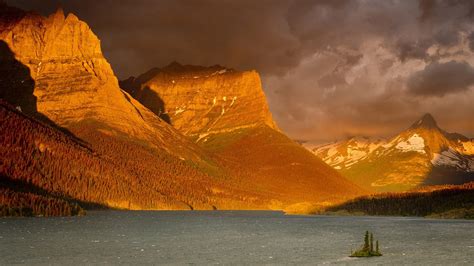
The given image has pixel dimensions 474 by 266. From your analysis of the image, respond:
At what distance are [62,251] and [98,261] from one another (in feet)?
76.7

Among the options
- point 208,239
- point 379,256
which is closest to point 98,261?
point 379,256

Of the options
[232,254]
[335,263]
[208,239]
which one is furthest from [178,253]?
[208,239]

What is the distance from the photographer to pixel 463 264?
386 feet

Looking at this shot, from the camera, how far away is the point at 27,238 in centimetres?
17312

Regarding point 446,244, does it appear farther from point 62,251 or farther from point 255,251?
point 62,251

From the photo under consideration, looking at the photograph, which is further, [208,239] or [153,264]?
[208,239]

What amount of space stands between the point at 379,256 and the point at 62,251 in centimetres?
7005

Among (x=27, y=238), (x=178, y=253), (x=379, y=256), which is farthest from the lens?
(x=27, y=238)

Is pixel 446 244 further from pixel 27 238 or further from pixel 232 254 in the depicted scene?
pixel 27 238

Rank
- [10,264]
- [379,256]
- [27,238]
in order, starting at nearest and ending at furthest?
[10,264], [379,256], [27,238]

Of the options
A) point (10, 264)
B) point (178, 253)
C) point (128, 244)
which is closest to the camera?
point (10, 264)

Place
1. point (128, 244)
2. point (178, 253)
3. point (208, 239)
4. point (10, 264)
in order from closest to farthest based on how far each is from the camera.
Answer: point (10, 264)
point (178, 253)
point (128, 244)
point (208, 239)

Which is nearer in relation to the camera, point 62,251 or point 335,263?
point 335,263

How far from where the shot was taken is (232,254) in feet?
447
